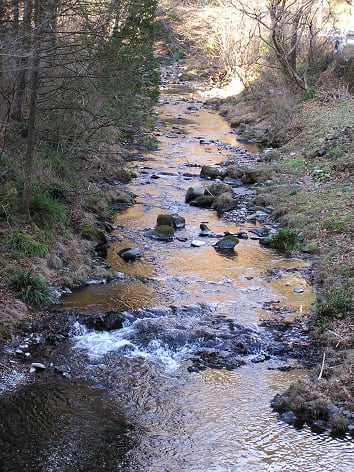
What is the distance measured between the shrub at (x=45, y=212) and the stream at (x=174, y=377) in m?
1.56

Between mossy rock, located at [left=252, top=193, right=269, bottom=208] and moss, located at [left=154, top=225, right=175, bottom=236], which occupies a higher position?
mossy rock, located at [left=252, top=193, right=269, bottom=208]

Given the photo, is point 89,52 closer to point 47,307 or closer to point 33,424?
point 47,307

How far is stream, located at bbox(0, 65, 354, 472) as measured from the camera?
7.62 meters

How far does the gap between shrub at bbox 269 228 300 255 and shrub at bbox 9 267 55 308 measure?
5.90m

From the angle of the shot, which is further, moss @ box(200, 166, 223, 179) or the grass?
moss @ box(200, 166, 223, 179)

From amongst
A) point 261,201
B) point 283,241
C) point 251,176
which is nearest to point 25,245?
point 283,241

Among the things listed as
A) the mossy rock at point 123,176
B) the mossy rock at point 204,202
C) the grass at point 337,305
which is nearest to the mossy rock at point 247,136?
the mossy rock at point 123,176

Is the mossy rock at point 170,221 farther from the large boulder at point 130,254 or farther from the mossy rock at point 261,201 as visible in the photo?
the mossy rock at point 261,201

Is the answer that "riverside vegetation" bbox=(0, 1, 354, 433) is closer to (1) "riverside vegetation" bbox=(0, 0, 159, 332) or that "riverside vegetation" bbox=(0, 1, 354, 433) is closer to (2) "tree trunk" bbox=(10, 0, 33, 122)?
(1) "riverside vegetation" bbox=(0, 0, 159, 332)

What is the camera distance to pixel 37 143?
1538cm

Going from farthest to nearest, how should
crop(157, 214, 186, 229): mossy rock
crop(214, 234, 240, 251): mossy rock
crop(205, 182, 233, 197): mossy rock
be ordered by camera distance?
crop(205, 182, 233, 197): mossy rock
crop(157, 214, 186, 229): mossy rock
crop(214, 234, 240, 251): mossy rock

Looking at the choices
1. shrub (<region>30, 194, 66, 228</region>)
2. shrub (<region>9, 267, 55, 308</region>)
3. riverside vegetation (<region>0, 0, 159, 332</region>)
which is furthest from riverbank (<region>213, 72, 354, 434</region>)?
shrub (<region>30, 194, 66, 228</region>)

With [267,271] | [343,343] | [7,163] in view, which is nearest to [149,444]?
[343,343]

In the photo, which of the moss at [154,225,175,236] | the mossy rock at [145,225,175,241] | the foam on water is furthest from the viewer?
the moss at [154,225,175,236]
